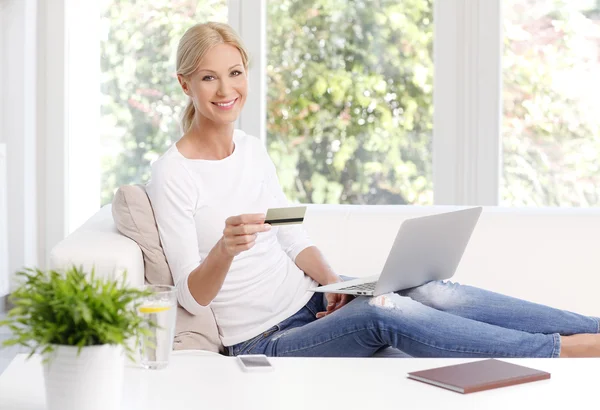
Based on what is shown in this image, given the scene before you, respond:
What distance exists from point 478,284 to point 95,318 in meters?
1.84

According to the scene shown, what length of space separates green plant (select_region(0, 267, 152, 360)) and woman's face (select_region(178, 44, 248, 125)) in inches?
48.9

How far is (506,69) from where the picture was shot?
177 inches

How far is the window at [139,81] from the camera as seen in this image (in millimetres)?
4641

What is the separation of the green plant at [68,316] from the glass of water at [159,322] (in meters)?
0.23

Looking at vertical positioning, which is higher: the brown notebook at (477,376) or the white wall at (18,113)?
the white wall at (18,113)

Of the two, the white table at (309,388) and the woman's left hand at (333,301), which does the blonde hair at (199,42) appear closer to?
the woman's left hand at (333,301)

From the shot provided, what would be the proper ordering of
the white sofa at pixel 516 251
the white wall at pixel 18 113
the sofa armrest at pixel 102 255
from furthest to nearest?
the white wall at pixel 18 113, the white sofa at pixel 516 251, the sofa armrest at pixel 102 255

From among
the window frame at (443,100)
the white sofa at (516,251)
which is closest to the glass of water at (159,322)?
the white sofa at (516,251)

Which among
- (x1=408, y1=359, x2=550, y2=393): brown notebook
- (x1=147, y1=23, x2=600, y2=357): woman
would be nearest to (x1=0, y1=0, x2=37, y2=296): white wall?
(x1=147, y1=23, x2=600, y2=357): woman

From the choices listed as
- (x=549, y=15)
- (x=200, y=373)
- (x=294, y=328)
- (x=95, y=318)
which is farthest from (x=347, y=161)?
(x=95, y=318)

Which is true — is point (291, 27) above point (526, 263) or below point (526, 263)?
above

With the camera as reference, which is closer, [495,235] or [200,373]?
[200,373]

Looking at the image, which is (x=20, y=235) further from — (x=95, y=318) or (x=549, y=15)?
(x=95, y=318)

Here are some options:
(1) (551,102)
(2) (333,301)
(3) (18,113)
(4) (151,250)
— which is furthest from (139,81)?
(2) (333,301)
